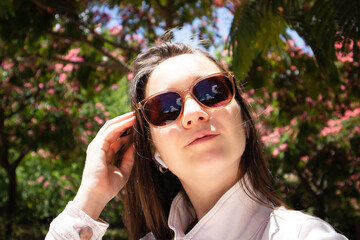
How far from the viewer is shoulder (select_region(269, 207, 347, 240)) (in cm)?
109

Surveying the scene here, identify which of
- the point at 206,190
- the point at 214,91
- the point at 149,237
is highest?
the point at 214,91

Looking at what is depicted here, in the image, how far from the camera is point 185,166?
136 cm

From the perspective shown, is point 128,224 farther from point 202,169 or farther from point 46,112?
point 46,112

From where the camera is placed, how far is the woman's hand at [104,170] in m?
1.60

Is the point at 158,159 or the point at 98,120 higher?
the point at 98,120

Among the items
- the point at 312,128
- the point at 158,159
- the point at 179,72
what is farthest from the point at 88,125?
the point at 179,72

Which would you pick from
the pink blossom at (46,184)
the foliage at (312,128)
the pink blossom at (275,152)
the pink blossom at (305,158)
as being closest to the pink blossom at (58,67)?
the pink blossom at (46,184)

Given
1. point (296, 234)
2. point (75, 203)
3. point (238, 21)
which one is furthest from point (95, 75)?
point (296, 234)

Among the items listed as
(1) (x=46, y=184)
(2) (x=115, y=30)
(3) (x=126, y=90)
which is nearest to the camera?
(3) (x=126, y=90)

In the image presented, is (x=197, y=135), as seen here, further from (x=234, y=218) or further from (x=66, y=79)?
(x=66, y=79)

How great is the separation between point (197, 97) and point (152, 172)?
1.79ft

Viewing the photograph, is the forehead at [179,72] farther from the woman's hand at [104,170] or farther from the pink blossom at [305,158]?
the pink blossom at [305,158]

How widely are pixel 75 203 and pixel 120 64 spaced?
315 cm

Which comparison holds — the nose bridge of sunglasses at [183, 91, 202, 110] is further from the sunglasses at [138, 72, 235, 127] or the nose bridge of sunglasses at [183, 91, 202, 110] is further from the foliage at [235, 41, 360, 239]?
the foliage at [235, 41, 360, 239]
